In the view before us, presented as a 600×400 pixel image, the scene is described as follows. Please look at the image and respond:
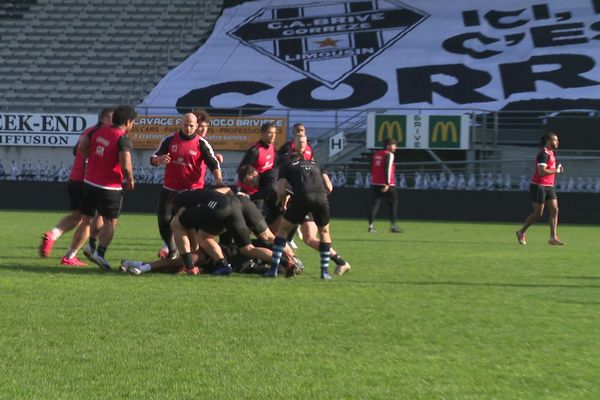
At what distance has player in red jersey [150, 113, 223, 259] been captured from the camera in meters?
12.4

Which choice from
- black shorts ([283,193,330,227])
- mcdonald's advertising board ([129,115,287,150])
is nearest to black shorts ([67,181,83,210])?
black shorts ([283,193,330,227])

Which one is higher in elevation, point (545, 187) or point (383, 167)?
point (383, 167)

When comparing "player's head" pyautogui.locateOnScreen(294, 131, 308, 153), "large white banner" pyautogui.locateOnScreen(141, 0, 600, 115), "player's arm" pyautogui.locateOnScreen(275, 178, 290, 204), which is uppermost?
"large white banner" pyautogui.locateOnScreen(141, 0, 600, 115)

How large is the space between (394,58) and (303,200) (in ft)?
92.5

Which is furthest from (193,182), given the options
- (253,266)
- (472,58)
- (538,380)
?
(472,58)

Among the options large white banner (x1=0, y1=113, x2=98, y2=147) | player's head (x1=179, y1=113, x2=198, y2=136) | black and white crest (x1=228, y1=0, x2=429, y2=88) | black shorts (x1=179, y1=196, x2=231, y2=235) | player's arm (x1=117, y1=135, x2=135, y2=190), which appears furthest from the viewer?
black and white crest (x1=228, y1=0, x2=429, y2=88)

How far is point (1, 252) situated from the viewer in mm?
14344

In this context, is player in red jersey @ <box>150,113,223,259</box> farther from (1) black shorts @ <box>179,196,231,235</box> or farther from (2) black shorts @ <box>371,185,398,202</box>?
(2) black shorts @ <box>371,185,398,202</box>

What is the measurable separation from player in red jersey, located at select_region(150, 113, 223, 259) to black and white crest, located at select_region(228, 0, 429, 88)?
84.0 ft

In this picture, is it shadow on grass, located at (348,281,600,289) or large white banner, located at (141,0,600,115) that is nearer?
shadow on grass, located at (348,281,600,289)

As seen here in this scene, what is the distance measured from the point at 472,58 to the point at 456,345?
1257 inches

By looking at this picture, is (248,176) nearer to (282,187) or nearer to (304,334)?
(282,187)

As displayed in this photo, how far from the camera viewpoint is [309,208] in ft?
37.3

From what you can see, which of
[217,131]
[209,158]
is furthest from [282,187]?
[217,131]
